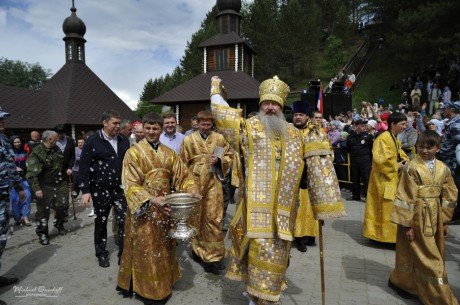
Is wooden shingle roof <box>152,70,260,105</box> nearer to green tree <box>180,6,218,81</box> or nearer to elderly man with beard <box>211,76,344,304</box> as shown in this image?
green tree <box>180,6,218,81</box>

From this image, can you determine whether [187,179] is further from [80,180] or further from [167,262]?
[80,180]

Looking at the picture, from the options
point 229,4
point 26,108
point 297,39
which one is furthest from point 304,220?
point 297,39

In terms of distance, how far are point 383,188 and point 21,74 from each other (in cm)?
7830

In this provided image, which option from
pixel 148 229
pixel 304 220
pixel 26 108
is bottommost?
pixel 304 220

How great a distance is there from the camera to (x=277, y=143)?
10.9ft

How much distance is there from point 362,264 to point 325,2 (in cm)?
5591

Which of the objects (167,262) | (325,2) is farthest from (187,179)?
(325,2)

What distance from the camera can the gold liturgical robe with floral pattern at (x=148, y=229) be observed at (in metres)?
3.80

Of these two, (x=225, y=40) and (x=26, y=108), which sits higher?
(x=225, y=40)

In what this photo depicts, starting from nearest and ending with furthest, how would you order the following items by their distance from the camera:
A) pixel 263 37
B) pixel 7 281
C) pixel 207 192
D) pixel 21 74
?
pixel 7 281 < pixel 207 192 < pixel 263 37 < pixel 21 74

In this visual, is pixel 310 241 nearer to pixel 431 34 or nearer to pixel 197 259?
pixel 197 259

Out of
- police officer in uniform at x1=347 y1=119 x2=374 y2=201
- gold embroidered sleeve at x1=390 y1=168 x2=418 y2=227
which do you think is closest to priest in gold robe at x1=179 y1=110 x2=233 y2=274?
gold embroidered sleeve at x1=390 y1=168 x2=418 y2=227

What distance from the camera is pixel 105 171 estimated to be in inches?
195

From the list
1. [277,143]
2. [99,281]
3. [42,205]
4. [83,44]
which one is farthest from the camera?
[83,44]
